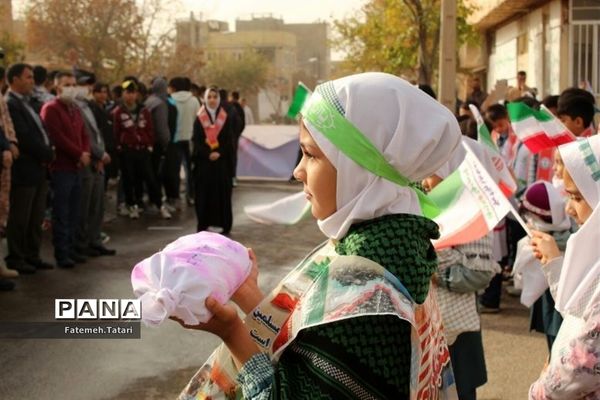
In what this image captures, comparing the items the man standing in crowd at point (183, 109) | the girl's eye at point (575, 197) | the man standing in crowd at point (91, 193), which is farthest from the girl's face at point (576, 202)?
the man standing in crowd at point (183, 109)

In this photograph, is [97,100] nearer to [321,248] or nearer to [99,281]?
[99,281]

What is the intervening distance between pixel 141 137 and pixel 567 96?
25.1ft

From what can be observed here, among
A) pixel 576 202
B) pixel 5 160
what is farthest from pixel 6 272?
pixel 576 202

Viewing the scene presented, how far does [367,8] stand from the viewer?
2722 cm

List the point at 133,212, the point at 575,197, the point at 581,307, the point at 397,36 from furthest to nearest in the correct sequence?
the point at 397,36, the point at 133,212, the point at 575,197, the point at 581,307

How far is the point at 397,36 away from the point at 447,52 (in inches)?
442

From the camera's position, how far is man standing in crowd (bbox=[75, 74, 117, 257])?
10336mm

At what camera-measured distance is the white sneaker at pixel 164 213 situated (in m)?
14.3

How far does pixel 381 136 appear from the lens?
2.15 m

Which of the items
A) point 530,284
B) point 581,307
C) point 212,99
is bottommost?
point 530,284

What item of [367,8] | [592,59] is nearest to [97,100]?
[592,59]

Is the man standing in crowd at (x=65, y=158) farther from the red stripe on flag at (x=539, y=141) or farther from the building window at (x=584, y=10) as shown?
the building window at (x=584, y=10)

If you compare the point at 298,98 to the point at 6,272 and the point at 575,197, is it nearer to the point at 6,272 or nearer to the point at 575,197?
the point at 575,197

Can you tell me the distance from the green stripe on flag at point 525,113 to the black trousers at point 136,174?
813cm
